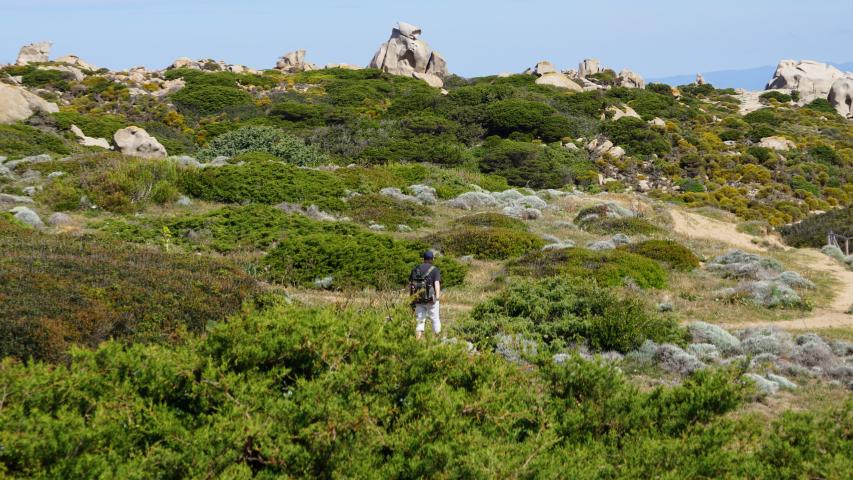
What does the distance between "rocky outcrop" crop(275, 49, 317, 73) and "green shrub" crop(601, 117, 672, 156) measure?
36.5 m

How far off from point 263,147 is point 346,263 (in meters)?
19.7

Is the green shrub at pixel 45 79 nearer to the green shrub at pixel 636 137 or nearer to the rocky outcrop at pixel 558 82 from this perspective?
the rocky outcrop at pixel 558 82

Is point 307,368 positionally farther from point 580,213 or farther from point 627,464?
point 580,213

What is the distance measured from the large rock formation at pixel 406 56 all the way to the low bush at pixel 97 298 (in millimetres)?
58447

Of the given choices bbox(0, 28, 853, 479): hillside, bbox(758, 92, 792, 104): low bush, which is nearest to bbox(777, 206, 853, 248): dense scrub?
bbox(0, 28, 853, 479): hillside

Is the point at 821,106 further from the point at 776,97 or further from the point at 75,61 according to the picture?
the point at 75,61

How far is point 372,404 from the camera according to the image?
18.7 feet

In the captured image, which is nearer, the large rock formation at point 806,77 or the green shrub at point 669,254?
the green shrub at point 669,254

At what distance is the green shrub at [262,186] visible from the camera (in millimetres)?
23766

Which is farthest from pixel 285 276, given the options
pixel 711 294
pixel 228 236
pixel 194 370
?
pixel 194 370

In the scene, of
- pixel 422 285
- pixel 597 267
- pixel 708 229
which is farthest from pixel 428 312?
pixel 708 229

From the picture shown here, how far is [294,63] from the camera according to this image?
7731cm

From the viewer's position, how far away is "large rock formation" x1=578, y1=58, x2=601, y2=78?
77.9m

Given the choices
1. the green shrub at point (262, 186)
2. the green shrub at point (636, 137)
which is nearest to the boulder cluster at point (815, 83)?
the green shrub at point (636, 137)
